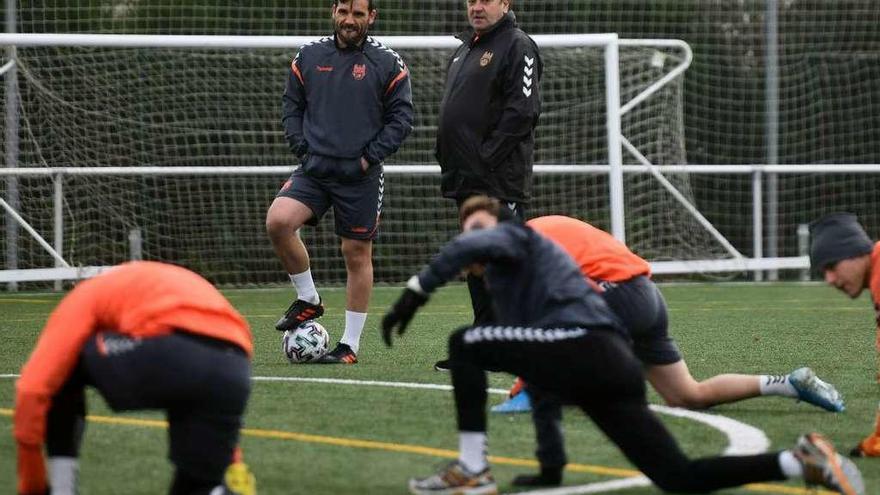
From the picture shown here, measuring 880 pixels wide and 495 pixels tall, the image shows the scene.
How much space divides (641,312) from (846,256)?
105 centimetres

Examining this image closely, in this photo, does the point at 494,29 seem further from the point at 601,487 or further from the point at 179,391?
the point at 179,391

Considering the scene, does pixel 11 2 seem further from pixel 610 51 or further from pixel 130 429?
pixel 130 429

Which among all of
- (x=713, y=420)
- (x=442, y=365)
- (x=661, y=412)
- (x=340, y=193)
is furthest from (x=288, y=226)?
(x=713, y=420)

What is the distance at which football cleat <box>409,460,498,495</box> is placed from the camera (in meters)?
5.19

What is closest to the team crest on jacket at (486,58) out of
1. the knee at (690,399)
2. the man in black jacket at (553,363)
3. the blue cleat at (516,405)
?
the blue cleat at (516,405)

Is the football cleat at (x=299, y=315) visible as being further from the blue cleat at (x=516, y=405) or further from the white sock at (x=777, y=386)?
the white sock at (x=777, y=386)

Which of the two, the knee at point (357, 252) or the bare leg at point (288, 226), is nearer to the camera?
the bare leg at point (288, 226)

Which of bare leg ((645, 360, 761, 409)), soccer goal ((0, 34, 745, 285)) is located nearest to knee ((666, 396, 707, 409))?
bare leg ((645, 360, 761, 409))

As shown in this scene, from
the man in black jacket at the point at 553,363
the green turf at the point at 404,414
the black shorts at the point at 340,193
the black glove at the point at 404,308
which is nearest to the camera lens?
the man in black jacket at the point at 553,363

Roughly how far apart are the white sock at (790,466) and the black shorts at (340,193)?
4531 millimetres

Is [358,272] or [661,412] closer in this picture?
[661,412]

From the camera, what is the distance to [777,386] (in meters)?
7.02

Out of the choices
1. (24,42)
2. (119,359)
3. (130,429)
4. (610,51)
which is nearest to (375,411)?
(130,429)

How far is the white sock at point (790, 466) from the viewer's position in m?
4.91
